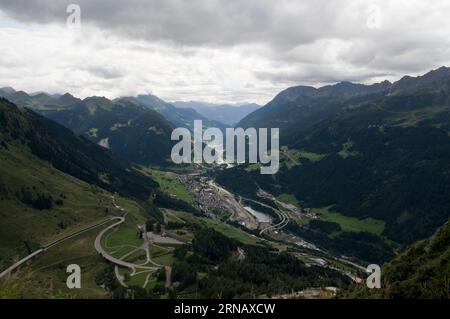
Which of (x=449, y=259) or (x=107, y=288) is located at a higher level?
(x=449, y=259)

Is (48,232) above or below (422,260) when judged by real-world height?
below

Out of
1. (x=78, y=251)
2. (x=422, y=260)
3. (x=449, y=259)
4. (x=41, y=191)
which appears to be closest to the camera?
(x=449, y=259)

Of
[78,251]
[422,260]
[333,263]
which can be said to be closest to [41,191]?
[78,251]

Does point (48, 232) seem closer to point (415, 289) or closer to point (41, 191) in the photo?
point (41, 191)
